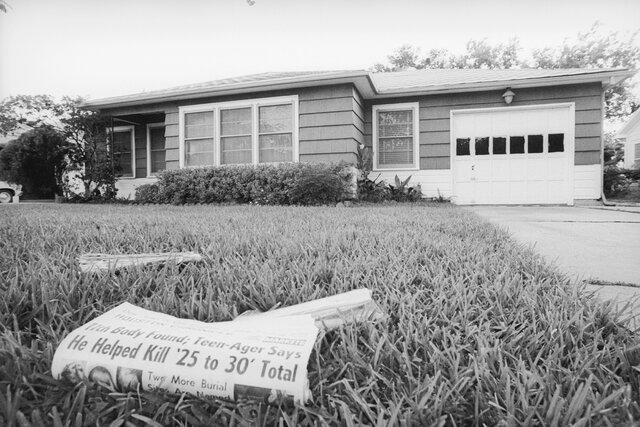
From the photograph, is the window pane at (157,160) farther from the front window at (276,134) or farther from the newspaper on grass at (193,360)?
the newspaper on grass at (193,360)

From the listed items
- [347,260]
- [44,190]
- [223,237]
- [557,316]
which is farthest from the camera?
[44,190]

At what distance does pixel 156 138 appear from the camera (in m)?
10.2

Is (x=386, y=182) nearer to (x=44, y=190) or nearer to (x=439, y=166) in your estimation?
(x=439, y=166)

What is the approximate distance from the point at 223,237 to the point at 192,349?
150 centimetres

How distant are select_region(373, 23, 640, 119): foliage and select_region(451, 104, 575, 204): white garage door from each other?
49.9 feet

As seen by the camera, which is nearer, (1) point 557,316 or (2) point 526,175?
(1) point 557,316

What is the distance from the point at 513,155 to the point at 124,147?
10044mm

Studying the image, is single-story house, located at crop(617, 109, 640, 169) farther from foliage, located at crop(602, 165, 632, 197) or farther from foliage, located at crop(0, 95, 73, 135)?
foliage, located at crop(0, 95, 73, 135)

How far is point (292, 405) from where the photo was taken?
0.55m

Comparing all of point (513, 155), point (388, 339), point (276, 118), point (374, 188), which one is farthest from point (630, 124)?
point (388, 339)

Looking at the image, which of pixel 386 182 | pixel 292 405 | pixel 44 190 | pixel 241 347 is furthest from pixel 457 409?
pixel 44 190

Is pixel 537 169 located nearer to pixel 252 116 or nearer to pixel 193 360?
pixel 252 116

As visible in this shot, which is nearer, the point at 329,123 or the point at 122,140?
the point at 329,123

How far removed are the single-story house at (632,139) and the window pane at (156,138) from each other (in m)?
19.0
